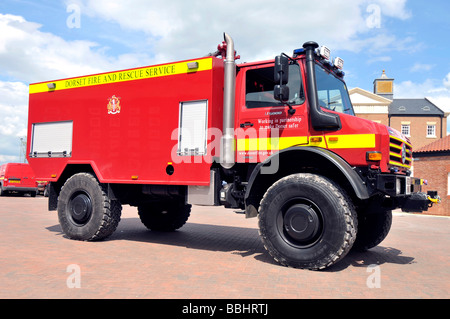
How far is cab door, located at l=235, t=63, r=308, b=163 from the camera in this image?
6102mm

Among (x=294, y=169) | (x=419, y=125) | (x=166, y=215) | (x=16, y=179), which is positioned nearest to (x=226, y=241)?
(x=166, y=215)

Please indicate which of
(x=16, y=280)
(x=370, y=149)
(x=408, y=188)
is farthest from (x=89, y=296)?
(x=408, y=188)

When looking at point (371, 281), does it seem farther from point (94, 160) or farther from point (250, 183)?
point (94, 160)

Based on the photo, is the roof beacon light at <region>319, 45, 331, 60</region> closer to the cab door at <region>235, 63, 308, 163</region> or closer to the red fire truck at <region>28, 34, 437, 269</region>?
the red fire truck at <region>28, 34, 437, 269</region>

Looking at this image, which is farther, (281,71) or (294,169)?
(294,169)

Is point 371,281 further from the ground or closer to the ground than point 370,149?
closer to the ground

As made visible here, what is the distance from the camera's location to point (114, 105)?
7.70 meters

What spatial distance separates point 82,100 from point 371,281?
21.2ft

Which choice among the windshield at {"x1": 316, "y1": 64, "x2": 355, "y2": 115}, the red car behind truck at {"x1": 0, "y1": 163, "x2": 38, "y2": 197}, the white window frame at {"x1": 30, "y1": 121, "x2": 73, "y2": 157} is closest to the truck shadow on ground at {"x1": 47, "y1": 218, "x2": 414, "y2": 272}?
the white window frame at {"x1": 30, "y1": 121, "x2": 73, "y2": 157}

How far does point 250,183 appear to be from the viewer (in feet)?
20.1

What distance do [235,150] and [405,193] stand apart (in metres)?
2.73

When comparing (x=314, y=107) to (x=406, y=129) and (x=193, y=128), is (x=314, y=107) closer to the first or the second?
(x=193, y=128)

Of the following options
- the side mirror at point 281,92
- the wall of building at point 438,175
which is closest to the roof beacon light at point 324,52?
the side mirror at point 281,92
